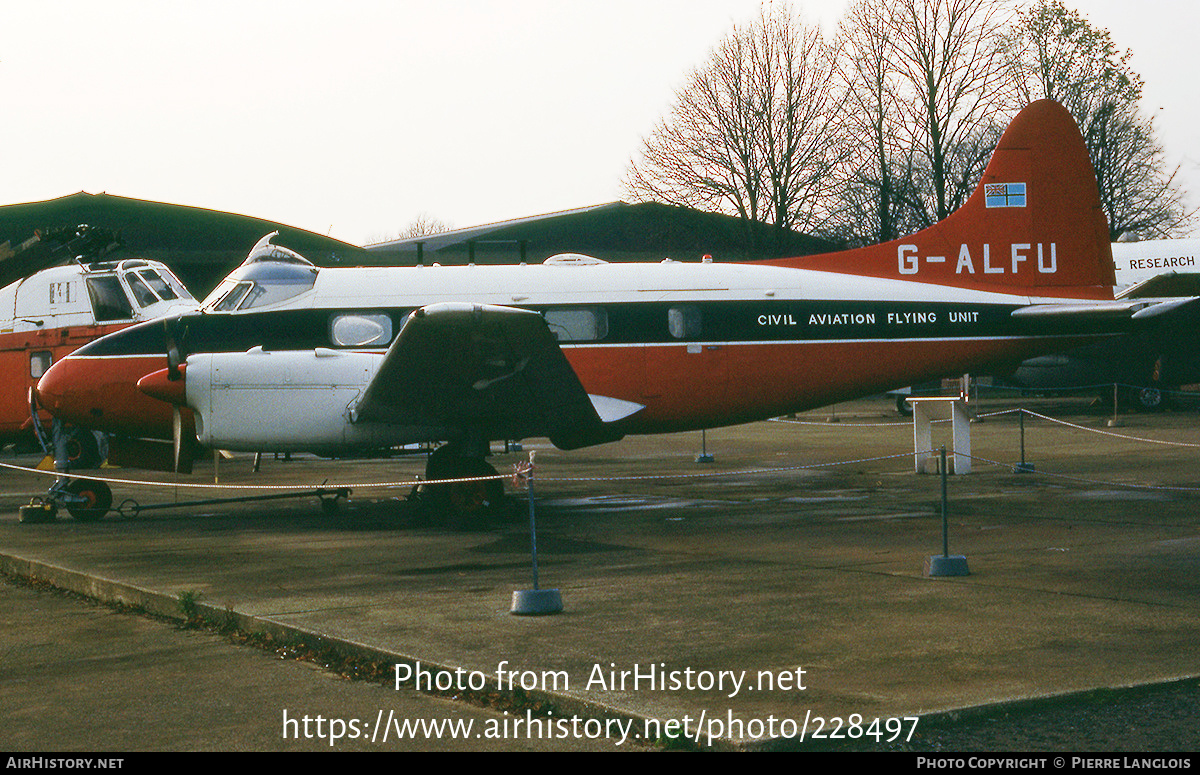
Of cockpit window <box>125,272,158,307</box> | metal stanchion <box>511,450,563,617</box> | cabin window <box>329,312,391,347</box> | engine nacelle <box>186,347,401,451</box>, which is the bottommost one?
metal stanchion <box>511,450,563,617</box>

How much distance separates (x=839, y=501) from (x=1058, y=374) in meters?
19.3

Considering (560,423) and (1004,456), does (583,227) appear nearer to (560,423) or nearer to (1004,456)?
(1004,456)

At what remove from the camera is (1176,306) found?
19.1 meters

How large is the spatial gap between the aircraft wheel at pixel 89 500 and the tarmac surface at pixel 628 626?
344mm

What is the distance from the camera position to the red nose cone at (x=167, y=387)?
1288cm

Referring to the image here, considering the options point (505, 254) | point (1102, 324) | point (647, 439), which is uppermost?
point (505, 254)

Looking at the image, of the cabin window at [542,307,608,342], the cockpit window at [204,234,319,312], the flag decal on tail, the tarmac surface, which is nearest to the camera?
the tarmac surface

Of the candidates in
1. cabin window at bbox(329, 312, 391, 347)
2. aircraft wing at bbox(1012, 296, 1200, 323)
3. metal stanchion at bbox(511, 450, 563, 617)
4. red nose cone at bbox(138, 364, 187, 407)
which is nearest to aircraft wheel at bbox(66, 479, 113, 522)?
red nose cone at bbox(138, 364, 187, 407)

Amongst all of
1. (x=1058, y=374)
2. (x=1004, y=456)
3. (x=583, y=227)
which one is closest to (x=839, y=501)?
(x=1004, y=456)

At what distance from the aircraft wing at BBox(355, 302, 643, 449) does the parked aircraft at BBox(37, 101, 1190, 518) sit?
0.04m

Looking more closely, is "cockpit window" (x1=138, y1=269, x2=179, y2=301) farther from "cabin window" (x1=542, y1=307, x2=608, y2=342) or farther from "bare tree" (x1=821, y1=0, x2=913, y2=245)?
"bare tree" (x1=821, y1=0, x2=913, y2=245)

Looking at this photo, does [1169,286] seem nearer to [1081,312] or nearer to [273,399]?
[1081,312]

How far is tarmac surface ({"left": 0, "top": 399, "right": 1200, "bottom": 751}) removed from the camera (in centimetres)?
526
